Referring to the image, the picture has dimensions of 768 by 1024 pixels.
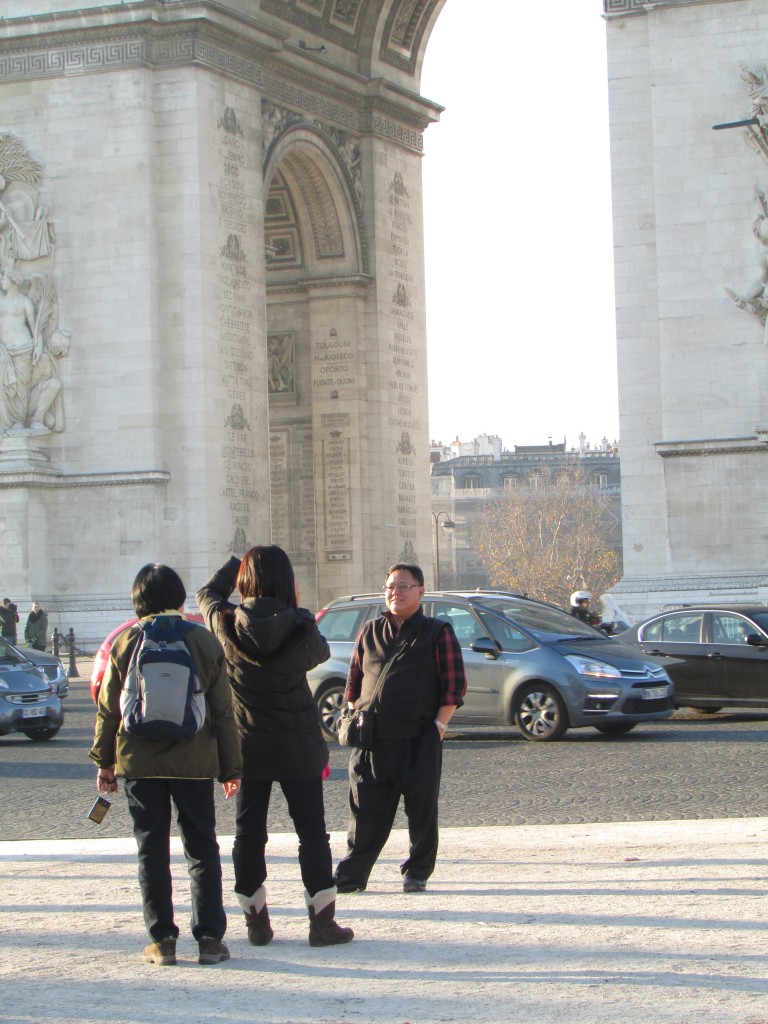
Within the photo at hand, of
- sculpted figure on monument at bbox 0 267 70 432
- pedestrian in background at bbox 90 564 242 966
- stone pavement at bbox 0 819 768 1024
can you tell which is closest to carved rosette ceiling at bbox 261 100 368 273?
sculpted figure on monument at bbox 0 267 70 432

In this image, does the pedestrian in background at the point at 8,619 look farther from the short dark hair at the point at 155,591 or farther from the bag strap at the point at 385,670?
the short dark hair at the point at 155,591

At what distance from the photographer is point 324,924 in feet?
25.3

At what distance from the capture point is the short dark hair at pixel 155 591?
780 centimetres

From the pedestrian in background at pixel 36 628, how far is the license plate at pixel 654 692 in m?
14.1

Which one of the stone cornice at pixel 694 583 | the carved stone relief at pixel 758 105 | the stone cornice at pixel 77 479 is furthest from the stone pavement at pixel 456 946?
the stone cornice at pixel 77 479

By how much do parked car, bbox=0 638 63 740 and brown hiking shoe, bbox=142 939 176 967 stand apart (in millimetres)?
12265

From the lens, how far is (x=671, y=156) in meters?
28.2

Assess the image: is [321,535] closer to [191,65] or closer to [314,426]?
[314,426]

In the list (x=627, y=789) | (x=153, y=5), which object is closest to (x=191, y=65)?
(x=153, y=5)

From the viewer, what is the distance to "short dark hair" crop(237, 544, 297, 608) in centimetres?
800

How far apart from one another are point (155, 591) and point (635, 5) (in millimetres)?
22740

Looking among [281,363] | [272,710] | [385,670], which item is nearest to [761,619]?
[385,670]

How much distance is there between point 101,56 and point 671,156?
32.9ft

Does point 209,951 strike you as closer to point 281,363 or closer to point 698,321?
point 698,321
